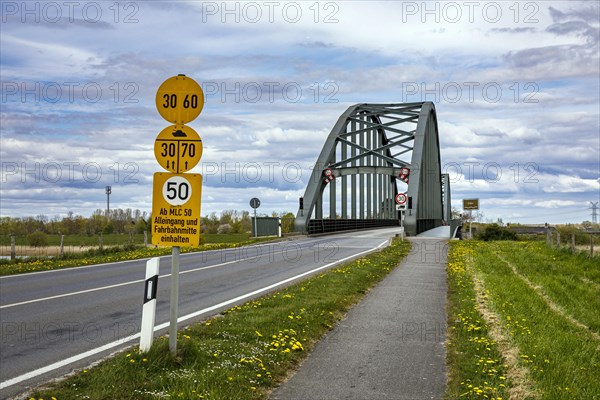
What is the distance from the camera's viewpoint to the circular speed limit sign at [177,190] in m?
6.46

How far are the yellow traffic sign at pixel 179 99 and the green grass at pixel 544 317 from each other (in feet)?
12.2

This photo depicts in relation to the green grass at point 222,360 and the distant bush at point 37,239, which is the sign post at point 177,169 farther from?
the distant bush at point 37,239

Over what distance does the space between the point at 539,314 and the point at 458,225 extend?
37.0 meters

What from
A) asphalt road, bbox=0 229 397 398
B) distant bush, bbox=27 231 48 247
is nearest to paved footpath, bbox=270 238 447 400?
asphalt road, bbox=0 229 397 398

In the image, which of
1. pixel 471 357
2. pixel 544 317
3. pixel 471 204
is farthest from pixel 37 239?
pixel 471 357

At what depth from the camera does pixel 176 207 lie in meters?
6.51

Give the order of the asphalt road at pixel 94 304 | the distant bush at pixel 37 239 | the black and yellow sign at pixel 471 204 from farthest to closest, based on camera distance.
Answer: the black and yellow sign at pixel 471 204 → the distant bush at pixel 37 239 → the asphalt road at pixel 94 304

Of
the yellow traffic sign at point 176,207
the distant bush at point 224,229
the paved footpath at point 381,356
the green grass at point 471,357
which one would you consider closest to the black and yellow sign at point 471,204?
the paved footpath at point 381,356

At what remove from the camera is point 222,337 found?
755 centimetres

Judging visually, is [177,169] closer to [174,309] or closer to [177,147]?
[177,147]

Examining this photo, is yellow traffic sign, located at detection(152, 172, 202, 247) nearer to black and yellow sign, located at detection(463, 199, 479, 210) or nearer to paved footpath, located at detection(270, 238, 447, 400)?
paved footpath, located at detection(270, 238, 447, 400)

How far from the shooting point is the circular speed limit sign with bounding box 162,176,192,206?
6465 millimetres

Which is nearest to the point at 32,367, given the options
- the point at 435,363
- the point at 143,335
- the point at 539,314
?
the point at 143,335

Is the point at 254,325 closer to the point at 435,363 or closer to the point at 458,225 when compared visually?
the point at 435,363
